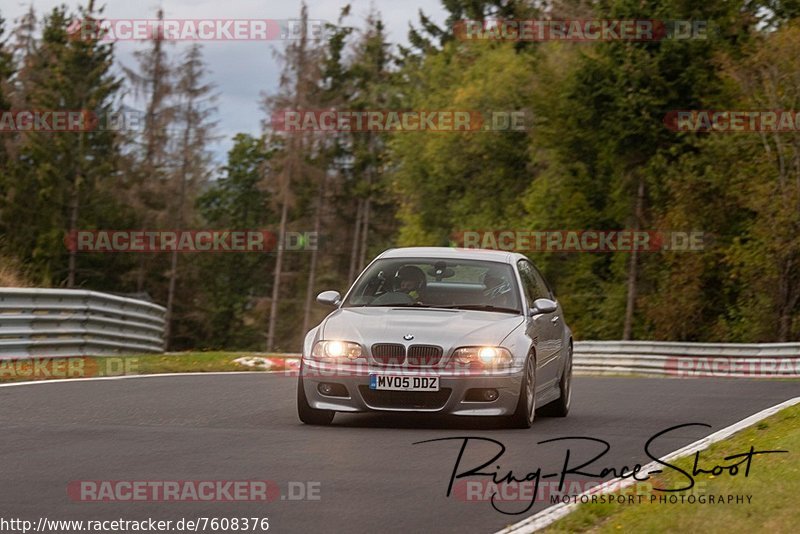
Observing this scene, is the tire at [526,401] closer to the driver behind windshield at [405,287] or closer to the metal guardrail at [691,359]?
the driver behind windshield at [405,287]

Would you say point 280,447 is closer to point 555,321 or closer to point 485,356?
point 485,356

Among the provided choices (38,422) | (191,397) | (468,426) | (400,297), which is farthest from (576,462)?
(191,397)

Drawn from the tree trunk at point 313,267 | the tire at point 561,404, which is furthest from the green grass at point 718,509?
the tree trunk at point 313,267

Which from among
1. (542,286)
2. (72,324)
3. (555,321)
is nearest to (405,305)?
(555,321)

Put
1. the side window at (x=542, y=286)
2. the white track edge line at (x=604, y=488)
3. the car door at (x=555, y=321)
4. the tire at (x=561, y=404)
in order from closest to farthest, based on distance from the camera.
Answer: the white track edge line at (x=604, y=488), the tire at (x=561, y=404), the car door at (x=555, y=321), the side window at (x=542, y=286)

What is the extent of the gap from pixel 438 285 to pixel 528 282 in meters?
1.10

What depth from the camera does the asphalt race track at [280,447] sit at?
7363 millimetres

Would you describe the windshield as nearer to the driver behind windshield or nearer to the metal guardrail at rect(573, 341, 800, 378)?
the driver behind windshield

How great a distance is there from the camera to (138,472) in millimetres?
8625

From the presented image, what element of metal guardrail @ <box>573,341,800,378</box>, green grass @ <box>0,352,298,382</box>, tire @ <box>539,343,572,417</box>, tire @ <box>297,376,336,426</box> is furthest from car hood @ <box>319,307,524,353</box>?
metal guardrail @ <box>573,341,800,378</box>

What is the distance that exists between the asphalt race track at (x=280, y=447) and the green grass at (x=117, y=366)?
5.51 feet

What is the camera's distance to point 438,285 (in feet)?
42.1

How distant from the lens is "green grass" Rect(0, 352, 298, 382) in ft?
56.7

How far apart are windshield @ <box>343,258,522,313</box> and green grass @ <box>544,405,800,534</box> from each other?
392 cm
